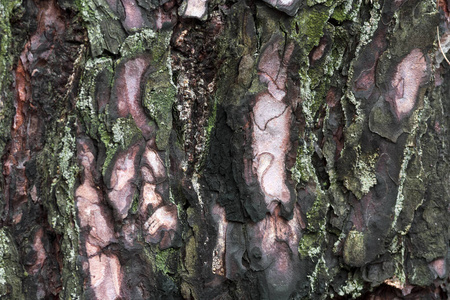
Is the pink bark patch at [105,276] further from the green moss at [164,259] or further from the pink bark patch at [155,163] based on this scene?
the pink bark patch at [155,163]

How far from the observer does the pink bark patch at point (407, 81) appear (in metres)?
1.19

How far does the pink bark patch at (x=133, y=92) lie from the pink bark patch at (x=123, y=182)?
2.1 inches

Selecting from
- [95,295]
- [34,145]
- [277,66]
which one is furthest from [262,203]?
[34,145]

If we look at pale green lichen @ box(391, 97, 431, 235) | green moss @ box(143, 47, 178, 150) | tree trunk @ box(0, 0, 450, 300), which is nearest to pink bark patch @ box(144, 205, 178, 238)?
tree trunk @ box(0, 0, 450, 300)

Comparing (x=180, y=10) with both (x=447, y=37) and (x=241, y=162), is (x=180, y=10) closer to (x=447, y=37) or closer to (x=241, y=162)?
(x=241, y=162)

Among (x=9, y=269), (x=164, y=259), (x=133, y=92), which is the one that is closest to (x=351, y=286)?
(x=164, y=259)

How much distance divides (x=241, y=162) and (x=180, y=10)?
1.23 feet

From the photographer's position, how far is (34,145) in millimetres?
1155

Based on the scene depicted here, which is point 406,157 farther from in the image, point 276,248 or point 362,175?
point 276,248

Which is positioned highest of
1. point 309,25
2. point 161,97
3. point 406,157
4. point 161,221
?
point 309,25

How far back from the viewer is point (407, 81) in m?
1.20

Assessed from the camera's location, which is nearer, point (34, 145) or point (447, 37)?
point (34, 145)

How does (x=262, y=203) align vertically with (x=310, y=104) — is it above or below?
below

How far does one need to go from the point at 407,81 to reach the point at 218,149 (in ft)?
1.56
